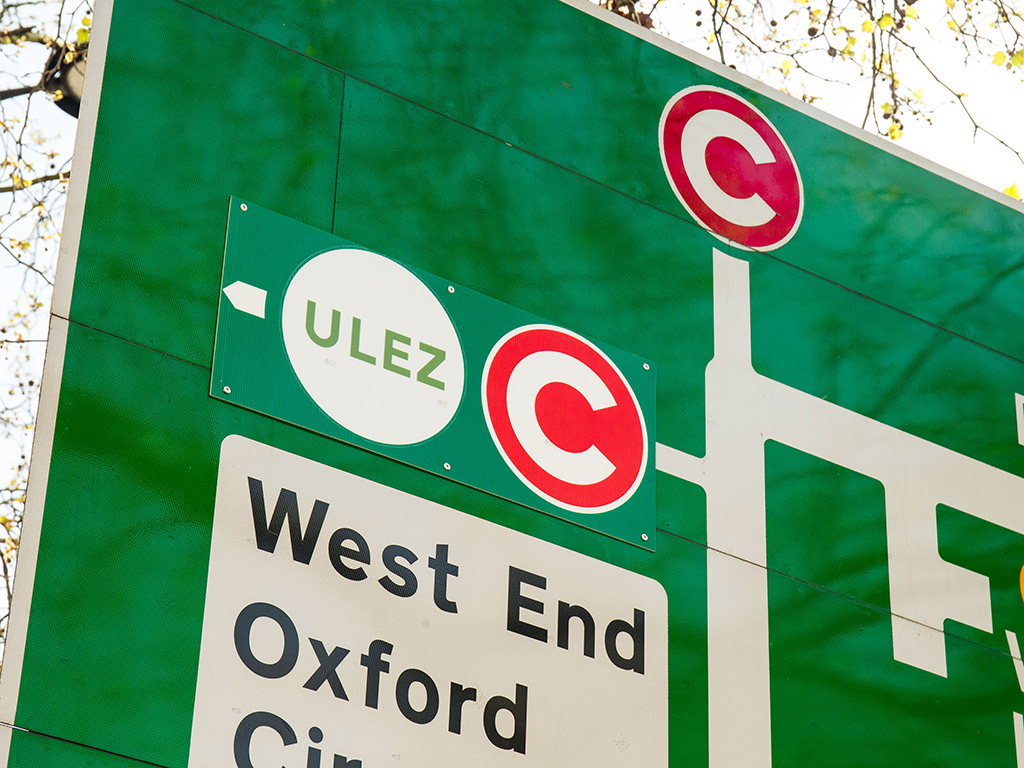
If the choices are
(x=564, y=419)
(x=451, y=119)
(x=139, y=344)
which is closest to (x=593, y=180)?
(x=451, y=119)

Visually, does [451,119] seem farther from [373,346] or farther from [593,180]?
[373,346]

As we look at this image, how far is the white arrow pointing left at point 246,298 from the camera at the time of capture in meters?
3.57

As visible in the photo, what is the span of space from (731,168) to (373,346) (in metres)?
1.36

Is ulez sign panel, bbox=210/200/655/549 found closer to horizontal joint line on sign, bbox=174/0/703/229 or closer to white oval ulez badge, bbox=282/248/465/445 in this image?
white oval ulez badge, bbox=282/248/465/445

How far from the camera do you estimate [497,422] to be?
12.5 ft

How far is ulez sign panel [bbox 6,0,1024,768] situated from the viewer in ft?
10.6

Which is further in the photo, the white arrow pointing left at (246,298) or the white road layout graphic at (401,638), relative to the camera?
the white arrow pointing left at (246,298)

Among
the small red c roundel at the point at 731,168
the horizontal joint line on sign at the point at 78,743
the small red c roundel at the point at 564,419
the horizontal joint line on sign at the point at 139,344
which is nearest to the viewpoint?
the horizontal joint line on sign at the point at 78,743

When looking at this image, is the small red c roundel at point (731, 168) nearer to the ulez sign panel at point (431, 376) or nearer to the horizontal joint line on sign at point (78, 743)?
the ulez sign panel at point (431, 376)

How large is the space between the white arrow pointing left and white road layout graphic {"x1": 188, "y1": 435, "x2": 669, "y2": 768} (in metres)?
0.29

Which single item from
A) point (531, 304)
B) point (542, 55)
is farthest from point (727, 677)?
point (542, 55)

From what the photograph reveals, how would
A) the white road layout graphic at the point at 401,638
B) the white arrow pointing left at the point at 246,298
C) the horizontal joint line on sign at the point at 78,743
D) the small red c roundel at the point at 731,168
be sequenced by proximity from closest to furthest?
the horizontal joint line on sign at the point at 78,743, the white road layout graphic at the point at 401,638, the white arrow pointing left at the point at 246,298, the small red c roundel at the point at 731,168

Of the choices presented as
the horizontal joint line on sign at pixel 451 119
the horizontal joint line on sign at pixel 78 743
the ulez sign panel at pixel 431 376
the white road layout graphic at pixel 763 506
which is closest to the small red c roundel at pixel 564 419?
the ulez sign panel at pixel 431 376

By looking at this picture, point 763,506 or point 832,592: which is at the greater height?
point 763,506
